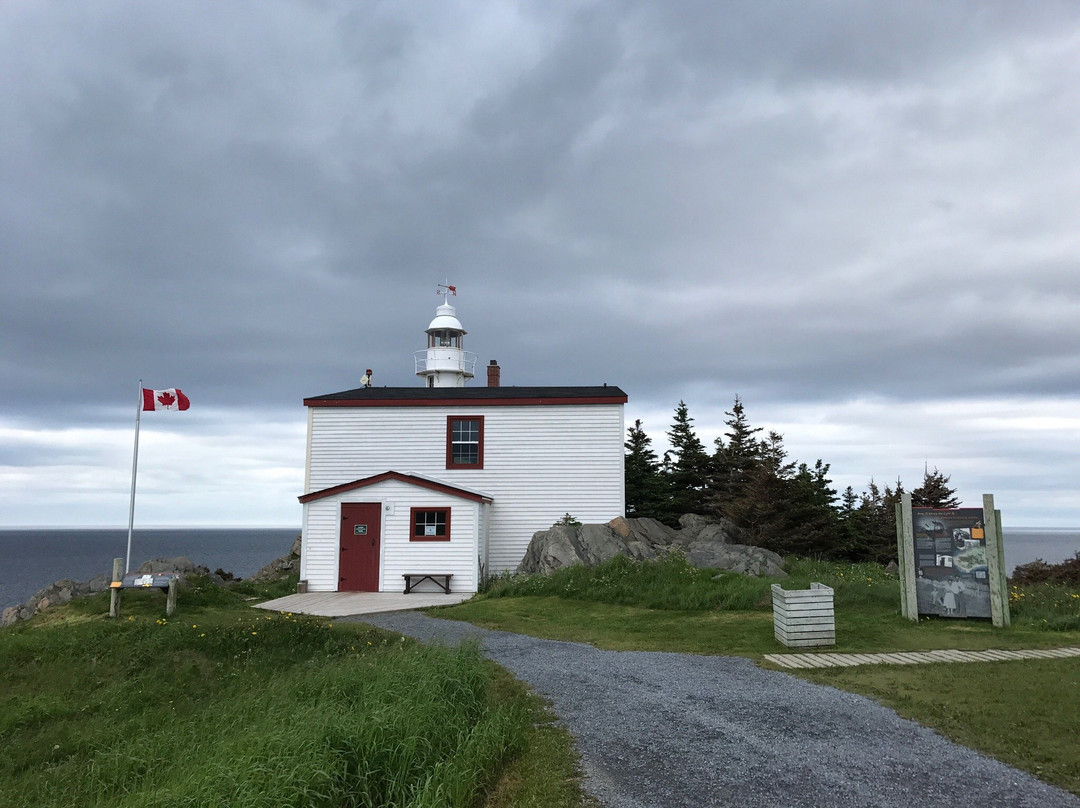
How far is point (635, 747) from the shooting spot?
244 inches

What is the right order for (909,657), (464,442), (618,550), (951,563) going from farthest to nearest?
(464,442) < (618,550) < (951,563) < (909,657)

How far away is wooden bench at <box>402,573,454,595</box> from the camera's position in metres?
20.1

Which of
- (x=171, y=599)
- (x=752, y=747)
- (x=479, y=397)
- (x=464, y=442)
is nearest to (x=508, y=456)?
(x=464, y=442)

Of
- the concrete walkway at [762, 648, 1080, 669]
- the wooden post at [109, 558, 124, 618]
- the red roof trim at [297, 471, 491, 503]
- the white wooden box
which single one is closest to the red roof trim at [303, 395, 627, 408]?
the red roof trim at [297, 471, 491, 503]

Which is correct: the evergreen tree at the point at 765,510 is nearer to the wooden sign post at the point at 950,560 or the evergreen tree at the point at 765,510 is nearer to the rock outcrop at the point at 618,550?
the rock outcrop at the point at 618,550

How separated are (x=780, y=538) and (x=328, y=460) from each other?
15.5 metres

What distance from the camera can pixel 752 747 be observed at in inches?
241

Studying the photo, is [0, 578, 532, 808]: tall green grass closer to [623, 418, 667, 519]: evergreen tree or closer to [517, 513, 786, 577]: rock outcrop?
[517, 513, 786, 577]: rock outcrop

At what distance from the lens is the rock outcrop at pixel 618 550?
19516 millimetres

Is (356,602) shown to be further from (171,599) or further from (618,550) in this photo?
(618,550)

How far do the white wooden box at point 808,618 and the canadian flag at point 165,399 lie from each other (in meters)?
15.8

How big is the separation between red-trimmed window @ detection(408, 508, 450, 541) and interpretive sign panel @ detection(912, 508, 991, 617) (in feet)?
39.9

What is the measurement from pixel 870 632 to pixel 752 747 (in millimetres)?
6233

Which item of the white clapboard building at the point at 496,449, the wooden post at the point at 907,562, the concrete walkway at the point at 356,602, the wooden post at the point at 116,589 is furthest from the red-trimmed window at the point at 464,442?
the wooden post at the point at 907,562
